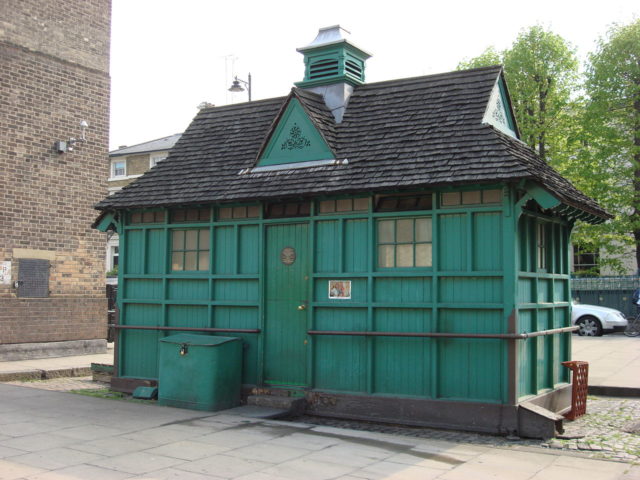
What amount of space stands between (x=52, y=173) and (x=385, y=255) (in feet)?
33.3

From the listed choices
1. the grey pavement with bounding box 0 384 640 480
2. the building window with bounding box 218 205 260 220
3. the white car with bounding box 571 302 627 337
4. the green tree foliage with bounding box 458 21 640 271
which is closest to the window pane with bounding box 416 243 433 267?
the grey pavement with bounding box 0 384 640 480

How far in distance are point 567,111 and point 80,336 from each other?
22518 millimetres

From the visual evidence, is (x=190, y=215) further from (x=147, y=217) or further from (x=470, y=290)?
(x=470, y=290)

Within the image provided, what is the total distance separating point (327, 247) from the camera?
1009 centimetres

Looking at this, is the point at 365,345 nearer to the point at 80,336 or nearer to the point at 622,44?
the point at 80,336

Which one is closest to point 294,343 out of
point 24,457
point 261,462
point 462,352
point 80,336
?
point 462,352

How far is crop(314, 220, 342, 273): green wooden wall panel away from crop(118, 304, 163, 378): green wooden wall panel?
3.15 metres

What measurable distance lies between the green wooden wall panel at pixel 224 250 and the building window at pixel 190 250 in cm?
20

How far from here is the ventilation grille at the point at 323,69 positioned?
38.7ft

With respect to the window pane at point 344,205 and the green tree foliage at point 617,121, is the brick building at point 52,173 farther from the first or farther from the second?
the green tree foliage at point 617,121

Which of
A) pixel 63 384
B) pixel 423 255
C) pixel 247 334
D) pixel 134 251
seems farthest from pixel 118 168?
pixel 423 255

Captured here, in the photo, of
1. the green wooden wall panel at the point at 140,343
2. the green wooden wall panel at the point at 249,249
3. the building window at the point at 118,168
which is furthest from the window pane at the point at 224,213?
the building window at the point at 118,168

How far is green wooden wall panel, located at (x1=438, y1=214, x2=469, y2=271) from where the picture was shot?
29.7ft

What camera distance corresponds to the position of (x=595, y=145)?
95.8 ft
